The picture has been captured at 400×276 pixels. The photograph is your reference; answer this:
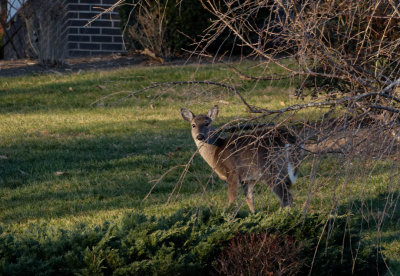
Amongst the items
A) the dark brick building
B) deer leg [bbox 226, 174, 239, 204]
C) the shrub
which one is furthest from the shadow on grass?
the dark brick building

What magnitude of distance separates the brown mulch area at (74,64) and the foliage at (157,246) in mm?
10777

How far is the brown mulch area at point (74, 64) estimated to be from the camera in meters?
15.6

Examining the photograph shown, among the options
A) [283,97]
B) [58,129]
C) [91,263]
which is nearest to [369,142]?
[91,263]

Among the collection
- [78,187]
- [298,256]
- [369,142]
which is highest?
[369,142]

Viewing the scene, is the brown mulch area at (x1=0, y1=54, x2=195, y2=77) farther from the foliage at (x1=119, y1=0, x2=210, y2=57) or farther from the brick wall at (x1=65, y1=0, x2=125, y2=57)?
the brick wall at (x1=65, y1=0, x2=125, y2=57)

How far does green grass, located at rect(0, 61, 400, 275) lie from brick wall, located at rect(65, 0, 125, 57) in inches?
184

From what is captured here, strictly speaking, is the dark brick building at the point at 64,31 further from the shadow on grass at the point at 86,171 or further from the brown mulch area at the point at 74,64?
the shadow on grass at the point at 86,171

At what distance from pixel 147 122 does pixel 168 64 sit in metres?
3.93

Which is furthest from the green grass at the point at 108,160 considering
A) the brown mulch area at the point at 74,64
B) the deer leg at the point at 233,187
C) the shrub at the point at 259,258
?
the brown mulch area at the point at 74,64

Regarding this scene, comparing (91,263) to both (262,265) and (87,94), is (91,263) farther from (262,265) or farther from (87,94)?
(87,94)

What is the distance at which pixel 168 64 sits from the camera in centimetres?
1596

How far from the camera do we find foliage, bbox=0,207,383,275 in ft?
15.4

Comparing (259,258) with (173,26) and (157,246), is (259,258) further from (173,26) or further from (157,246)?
(173,26)

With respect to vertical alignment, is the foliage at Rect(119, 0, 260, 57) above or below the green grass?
above
